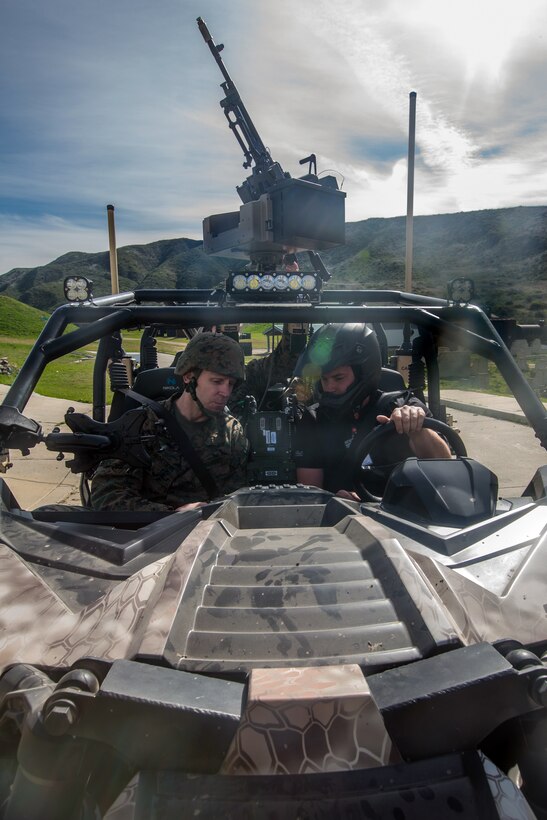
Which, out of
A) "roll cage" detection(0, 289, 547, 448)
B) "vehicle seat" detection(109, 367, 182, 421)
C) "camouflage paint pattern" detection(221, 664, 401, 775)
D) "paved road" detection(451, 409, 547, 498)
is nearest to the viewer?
"camouflage paint pattern" detection(221, 664, 401, 775)

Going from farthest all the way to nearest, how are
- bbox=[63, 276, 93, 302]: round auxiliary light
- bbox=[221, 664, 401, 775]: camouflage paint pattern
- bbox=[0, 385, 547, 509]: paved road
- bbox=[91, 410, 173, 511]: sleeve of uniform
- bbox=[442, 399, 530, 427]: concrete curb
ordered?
bbox=[442, 399, 530, 427]: concrete curb → bbox=[0, 385, 547, 509]: paved road → bbox=[91, 410, 173, 511]: sleeve of uniform → bbox=[63, 276, 93, 302]: round auxiliary light → bbox=[221, 664, 401, 775]: camouflage paint pattern

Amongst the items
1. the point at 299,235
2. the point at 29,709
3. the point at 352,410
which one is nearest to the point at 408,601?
Answer: the point at 29,709

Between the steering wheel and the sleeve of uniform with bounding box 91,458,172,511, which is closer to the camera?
the steering wheel

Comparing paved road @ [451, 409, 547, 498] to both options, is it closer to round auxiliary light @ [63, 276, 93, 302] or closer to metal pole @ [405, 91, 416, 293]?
metal pole @ [405, 91, 416, 293]

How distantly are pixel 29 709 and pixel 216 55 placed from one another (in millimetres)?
9055

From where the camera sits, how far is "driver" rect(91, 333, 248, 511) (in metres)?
2.72

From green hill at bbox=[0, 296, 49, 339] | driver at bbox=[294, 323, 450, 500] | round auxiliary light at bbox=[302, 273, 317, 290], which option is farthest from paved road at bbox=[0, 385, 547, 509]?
green hill at bbox=[0, 296, 49, 339]

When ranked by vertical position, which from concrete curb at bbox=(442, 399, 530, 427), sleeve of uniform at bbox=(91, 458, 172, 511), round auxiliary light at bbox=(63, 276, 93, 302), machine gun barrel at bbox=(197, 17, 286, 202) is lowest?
concrete curb at bbox=(442, 399, 530, 427)

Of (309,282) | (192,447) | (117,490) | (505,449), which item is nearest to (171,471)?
(192,447)

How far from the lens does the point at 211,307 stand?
2.47 metres

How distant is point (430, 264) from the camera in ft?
189

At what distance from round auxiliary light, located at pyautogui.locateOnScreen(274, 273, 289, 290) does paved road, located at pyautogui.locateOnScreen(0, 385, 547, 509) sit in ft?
8.61

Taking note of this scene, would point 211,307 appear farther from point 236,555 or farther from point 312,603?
point 312,603

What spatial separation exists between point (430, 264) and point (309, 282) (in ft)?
190
